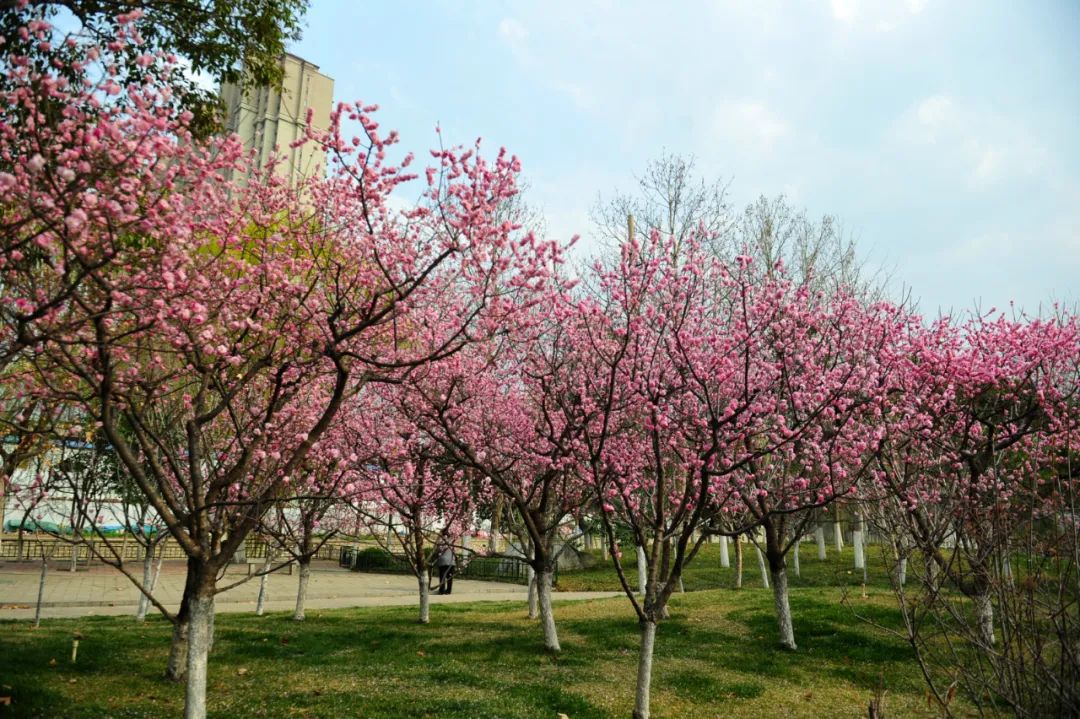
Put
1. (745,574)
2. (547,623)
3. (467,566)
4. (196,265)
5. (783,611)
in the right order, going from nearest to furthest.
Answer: (196,265) → (547,623) → (783,611) → (745,574) → (467,566)

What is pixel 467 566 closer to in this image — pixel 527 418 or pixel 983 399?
pixel 527 418

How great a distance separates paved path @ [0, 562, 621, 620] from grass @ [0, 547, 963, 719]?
3363 millimetres

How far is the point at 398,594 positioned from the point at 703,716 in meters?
15.9

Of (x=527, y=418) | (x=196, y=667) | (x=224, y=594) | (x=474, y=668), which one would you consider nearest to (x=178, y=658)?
(x=196, y=667)

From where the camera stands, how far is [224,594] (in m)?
21.0

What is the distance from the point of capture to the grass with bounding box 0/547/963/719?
27.5 ft

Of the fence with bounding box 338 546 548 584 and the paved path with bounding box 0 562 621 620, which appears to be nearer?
the paved path with bounding box 0 562 621 620

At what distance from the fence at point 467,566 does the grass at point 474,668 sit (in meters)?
11.0

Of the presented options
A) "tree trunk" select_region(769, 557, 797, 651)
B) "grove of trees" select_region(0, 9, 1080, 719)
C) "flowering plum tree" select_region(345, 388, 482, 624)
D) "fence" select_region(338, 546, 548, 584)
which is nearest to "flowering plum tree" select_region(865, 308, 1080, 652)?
"grove of trees" select_region(0, 9, 1080, 719)

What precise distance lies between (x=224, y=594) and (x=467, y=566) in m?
9.00

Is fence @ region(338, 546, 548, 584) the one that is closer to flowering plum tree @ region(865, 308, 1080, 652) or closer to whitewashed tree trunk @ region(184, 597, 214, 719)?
flowering plum tree @ region(865, 308, 1080, 652)

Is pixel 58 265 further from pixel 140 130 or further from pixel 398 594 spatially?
pixel 398 594

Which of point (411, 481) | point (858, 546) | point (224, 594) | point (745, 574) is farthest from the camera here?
point (745, 574)

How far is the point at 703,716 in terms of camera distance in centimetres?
840
